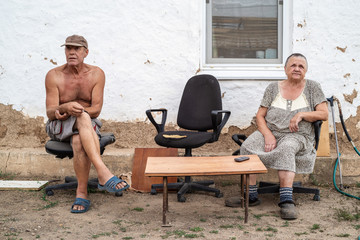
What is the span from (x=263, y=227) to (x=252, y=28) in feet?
9.87

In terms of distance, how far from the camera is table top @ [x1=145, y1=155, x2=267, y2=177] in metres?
3.57

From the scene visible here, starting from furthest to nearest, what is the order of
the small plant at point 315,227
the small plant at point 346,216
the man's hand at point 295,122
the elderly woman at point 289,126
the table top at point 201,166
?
the man's hand at point 295,122, the elderly woman at point 289,126, the small plant at point 346,216, the small plant at point 315,227, the table top at point 201,166

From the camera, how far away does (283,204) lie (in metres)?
4.07

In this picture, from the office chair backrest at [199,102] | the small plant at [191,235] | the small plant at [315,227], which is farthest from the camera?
the office chair backrest at [199,102]

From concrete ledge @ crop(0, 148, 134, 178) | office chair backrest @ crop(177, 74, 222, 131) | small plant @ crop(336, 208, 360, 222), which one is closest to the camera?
small plant @ crop(336, 208, 360, 222)

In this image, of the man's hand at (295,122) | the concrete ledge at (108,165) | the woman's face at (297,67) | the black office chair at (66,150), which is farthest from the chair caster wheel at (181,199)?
the woman's face at (297,67)

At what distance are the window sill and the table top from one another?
1.71 meters

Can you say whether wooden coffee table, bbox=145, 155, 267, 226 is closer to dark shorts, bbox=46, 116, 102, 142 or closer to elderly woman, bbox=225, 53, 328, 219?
elderly woman, bbox=225, 53, 328, 219

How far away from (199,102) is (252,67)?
3.35ft

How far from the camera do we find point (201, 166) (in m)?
3.75

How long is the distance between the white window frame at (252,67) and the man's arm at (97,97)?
149 centimetres

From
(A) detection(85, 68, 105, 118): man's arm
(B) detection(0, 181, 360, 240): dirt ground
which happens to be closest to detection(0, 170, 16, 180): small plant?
(B) detection(0, 181, 360, 240): dirt ground

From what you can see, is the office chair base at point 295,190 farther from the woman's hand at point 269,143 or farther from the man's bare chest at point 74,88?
the man's bare chest at point 74,88

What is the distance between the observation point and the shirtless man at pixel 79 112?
4137mm
